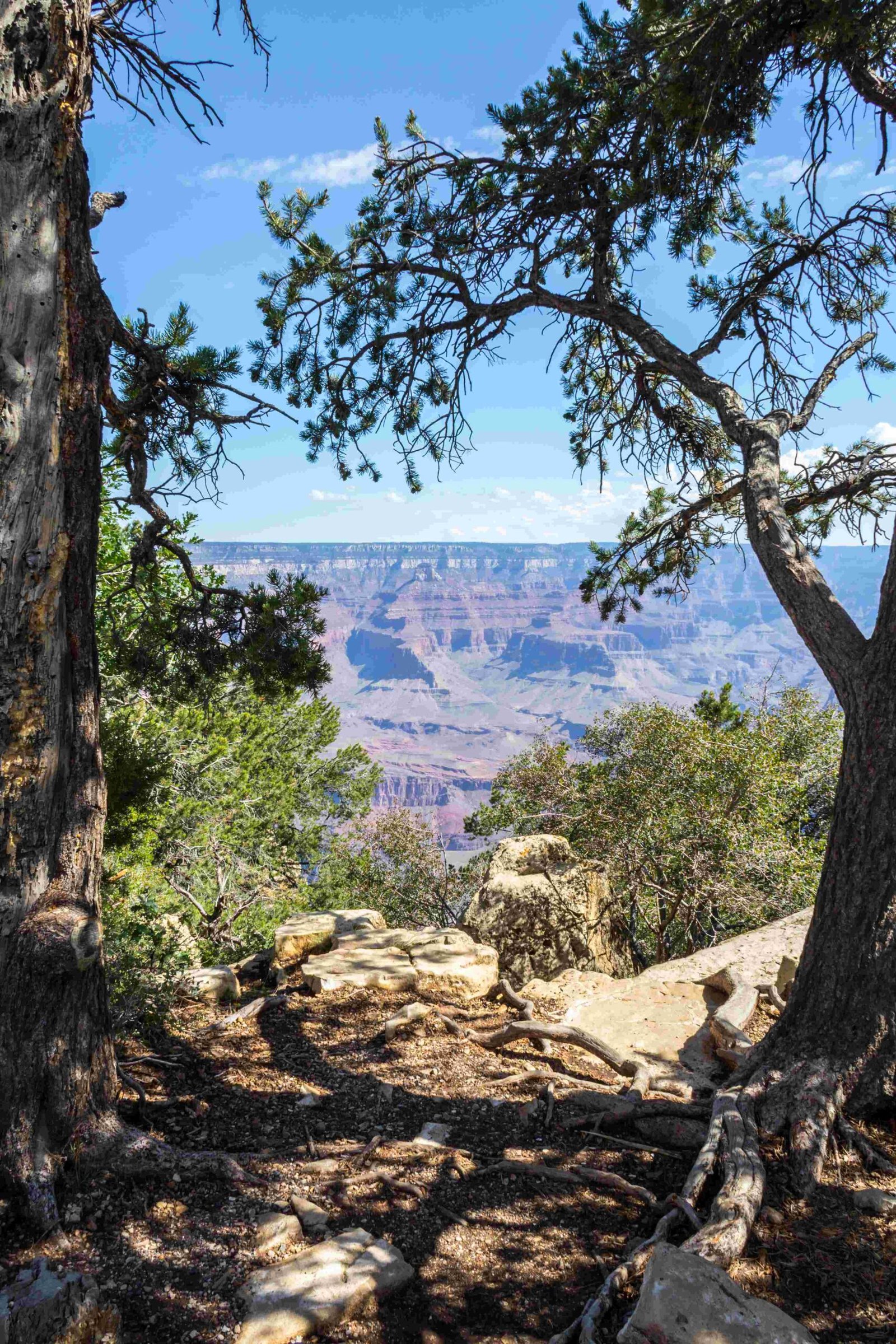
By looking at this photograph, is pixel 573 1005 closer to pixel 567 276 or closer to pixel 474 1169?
pixel 474 1169

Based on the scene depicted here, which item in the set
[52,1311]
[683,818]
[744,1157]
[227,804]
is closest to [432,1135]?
[744,1157]

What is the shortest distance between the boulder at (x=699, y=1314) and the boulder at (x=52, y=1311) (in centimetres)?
156

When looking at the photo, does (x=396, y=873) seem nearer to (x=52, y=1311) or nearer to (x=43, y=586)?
(x=43, y=586)

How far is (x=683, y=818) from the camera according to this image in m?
12.0

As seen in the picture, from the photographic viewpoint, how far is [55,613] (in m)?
3.03

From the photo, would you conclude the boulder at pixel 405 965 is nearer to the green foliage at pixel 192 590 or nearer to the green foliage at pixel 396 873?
the green foliage at pixel 192 590

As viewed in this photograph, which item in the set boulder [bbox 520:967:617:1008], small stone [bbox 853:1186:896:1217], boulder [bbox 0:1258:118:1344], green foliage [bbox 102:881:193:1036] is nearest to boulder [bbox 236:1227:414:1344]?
boulder [bbox 0:1258:118:1344]

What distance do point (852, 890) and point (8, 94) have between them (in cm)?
479

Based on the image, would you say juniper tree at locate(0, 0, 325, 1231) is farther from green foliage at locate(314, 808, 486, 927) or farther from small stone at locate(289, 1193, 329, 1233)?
green foliage at locate(314, 808, 486, 927)

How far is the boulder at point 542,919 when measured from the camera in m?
8.64

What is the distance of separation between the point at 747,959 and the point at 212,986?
14.8 feet

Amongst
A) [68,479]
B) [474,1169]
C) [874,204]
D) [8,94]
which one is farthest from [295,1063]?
[874,204]

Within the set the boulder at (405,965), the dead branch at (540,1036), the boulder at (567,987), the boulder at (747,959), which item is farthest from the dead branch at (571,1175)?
the boulder at (747,959)

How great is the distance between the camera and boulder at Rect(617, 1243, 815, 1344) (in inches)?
90.8
